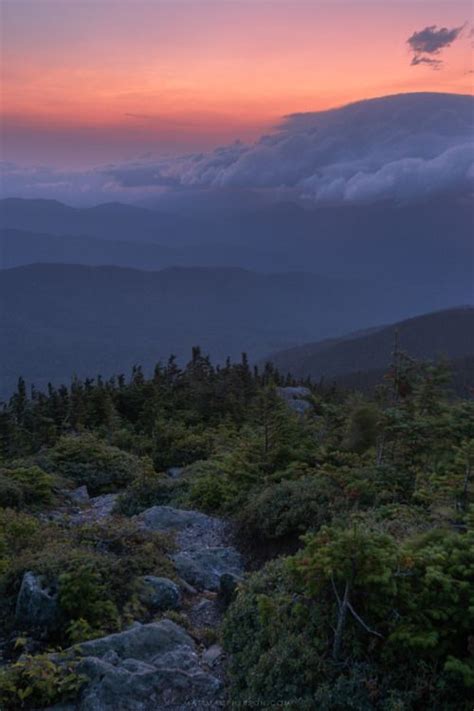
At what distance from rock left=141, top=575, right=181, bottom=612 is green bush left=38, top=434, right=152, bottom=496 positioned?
7.62 metres

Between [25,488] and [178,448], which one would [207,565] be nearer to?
[25,488]

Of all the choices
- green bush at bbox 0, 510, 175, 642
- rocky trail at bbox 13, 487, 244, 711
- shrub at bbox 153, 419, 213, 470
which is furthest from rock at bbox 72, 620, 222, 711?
shrub at bbox 153, 419, 213, 470

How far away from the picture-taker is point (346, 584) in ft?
18.3

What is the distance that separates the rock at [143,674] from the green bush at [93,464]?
9.25 m

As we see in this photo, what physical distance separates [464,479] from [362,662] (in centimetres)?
416

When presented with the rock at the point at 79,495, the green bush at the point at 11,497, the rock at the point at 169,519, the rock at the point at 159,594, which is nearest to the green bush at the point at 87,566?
the rock at the point at 159,594

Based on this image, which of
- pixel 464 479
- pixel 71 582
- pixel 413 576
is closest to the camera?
pixel 413 576

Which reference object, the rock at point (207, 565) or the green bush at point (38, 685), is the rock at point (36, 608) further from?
the rock at point (207, 565)

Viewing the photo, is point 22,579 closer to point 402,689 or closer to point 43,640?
point 43,640

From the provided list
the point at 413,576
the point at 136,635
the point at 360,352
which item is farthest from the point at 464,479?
the point at 360,352

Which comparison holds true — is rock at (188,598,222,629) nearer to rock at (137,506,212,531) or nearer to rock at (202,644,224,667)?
rock at (202,644,224,667)

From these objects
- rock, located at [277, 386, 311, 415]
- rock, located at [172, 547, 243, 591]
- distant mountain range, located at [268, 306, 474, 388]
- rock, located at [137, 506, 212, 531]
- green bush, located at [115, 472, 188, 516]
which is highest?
rock, located at [172, 547, 243, 591]

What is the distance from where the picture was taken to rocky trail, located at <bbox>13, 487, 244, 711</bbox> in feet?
20.2

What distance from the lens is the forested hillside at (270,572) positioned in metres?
5.54
